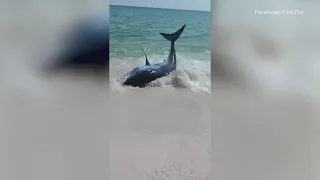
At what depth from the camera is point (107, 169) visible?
187cm

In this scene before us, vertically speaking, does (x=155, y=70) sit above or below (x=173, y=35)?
below

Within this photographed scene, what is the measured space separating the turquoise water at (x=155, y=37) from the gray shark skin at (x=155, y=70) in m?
0.02

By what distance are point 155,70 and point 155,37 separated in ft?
0.61

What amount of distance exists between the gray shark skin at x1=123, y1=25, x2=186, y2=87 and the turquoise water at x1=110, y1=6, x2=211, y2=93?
2 centimetres

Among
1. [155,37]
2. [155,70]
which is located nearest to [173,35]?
[155,37]

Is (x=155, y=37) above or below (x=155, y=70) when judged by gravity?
above

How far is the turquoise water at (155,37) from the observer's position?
1901 millimetres

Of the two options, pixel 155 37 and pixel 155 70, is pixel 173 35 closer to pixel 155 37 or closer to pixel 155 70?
pixel 155 37

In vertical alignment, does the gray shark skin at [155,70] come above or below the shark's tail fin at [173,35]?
below

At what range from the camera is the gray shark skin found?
6.29ft

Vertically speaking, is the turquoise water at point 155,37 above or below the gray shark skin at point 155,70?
above

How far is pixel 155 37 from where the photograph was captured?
1910 millimetres

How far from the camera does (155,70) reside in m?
1.92

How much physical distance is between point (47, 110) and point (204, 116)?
34.3 inches
